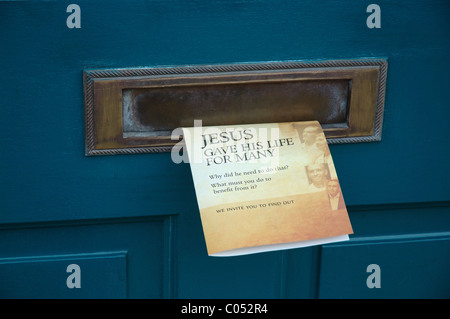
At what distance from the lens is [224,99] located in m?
0.78

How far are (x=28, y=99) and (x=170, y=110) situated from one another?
186mm

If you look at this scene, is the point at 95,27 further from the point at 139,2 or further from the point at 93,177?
the point at 93,177

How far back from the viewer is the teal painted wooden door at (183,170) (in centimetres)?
74

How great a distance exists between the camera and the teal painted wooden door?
738 millimetres

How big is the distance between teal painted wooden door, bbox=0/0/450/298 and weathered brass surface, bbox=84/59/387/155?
0.05 feet

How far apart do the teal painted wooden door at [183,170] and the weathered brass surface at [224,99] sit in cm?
2

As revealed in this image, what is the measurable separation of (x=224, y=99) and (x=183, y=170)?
12cm

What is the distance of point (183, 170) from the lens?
0.81 m

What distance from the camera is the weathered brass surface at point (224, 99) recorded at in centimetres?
75

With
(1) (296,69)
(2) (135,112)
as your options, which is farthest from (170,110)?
(1) (296,69)

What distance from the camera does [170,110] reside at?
2.53ft

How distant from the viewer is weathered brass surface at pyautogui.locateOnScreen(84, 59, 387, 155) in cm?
75

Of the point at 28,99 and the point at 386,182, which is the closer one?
the point at 28,99

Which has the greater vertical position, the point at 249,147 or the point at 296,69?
the point at 296,69
